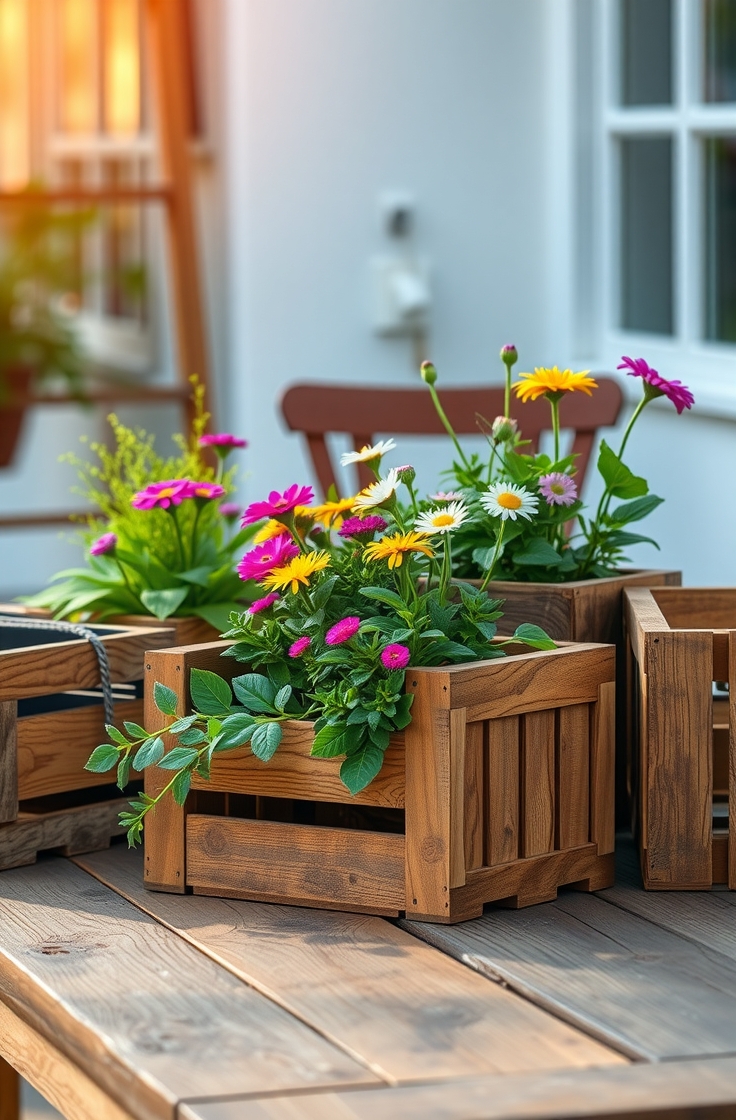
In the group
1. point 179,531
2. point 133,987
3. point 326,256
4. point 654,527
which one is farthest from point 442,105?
point 133,987

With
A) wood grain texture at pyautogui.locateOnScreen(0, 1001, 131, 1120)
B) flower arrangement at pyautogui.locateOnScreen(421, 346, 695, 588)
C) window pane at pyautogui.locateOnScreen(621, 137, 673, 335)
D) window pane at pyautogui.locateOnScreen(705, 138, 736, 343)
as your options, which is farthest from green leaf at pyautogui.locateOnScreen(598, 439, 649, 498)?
window pane at pyautogui.locateOnScreen(621, 137, 673, 335)

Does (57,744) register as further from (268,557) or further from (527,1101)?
(527,1101)

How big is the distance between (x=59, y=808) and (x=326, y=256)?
84.1 inches

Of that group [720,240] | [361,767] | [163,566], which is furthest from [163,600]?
[720,240]

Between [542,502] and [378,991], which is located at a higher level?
[542,502]

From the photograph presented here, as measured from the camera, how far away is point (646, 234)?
10.6 ft

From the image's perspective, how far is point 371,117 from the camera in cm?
339

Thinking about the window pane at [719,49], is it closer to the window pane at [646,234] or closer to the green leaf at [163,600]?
the window pane at [646,234]

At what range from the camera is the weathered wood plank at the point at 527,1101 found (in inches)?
33.5

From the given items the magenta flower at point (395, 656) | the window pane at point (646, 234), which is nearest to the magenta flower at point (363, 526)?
the magenta flower at point (395, 656)

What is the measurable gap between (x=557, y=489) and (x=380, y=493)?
196mm

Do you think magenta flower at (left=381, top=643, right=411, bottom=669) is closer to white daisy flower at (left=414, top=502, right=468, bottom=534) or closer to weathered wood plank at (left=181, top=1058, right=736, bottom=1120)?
white daisy flower at (left=414, top=502, right=468, bottom=534)

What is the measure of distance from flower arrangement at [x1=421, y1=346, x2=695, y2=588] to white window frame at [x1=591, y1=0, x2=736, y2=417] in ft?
4.24

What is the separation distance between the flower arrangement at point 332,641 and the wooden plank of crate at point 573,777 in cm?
7
